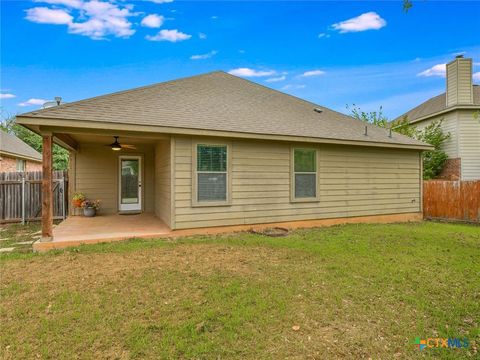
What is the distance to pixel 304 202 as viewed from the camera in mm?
7773

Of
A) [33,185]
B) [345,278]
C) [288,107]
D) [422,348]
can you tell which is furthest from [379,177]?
[33,185]

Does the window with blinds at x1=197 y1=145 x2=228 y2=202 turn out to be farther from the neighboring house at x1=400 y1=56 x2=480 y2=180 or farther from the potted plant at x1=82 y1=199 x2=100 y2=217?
the neighboring house at x1=400 y1=56 x2=480 y2=180

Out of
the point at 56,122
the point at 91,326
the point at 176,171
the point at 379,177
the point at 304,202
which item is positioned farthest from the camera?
the point at 379,177

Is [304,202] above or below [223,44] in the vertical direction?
below

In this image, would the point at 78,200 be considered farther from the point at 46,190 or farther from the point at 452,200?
the point at 452,200

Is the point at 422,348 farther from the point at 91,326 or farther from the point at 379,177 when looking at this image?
the point at 379,177

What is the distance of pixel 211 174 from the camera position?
664cm

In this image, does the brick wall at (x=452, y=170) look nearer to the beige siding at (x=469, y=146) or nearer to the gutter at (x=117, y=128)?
the beige siding at (x=469, y=146)

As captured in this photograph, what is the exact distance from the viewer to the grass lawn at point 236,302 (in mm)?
2346

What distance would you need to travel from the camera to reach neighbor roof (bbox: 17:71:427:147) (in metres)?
5.92

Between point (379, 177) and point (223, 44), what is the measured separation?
984 cm

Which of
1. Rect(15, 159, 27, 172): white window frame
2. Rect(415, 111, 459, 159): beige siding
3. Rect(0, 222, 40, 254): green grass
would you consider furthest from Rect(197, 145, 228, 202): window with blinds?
Rect(15, 159, 27, 172): white window frame

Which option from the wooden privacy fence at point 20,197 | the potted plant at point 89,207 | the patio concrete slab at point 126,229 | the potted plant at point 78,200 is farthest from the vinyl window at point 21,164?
the patio concrete slab at point 126,229

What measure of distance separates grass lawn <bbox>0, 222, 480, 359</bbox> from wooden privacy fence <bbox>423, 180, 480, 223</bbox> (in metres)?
5.36
